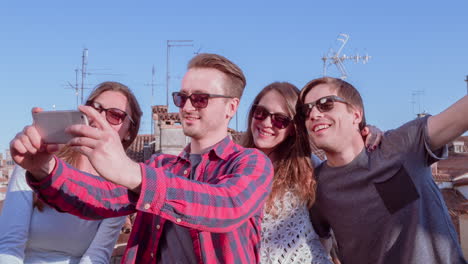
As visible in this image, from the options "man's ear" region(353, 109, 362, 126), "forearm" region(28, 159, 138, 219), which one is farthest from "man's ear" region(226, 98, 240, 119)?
"man's ear" region(353, 109, 362, 126)

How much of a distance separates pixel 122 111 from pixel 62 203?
1.19 meters

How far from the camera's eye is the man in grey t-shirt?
2631 millimetres

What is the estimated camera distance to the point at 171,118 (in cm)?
1733

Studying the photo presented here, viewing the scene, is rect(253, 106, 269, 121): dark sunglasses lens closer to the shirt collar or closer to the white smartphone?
the shirt collar

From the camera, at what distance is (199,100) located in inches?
79.8

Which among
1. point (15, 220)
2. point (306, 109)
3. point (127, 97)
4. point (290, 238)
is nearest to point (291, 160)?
point (306, 109)

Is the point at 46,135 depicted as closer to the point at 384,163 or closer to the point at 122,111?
the point at 122,111

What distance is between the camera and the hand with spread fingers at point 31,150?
1527mm

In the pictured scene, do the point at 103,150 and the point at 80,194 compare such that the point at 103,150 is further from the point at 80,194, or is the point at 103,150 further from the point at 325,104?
the point at 325,104

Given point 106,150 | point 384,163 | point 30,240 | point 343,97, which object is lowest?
point 30,240

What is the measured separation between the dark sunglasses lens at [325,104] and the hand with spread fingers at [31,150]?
1921 millimetres

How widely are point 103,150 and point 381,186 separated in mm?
2056

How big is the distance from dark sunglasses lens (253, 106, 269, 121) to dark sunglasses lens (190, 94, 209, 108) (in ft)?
4.53

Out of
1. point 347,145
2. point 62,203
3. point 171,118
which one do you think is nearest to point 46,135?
point 62,203
